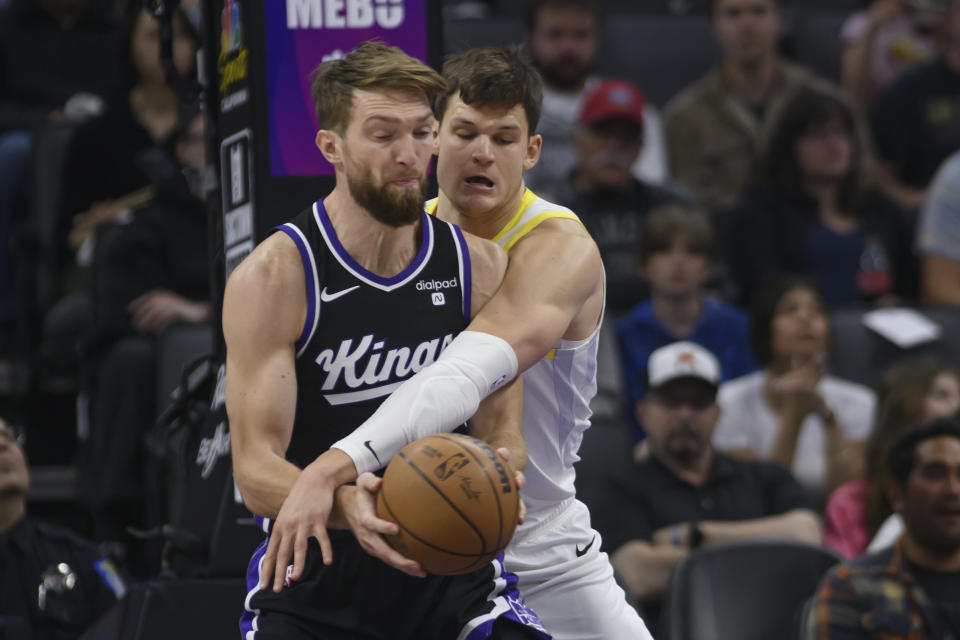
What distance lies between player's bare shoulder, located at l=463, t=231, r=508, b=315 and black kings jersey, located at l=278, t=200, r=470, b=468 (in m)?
0.10

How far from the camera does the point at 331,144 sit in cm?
350

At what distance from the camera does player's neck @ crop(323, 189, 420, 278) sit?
11.5 feet

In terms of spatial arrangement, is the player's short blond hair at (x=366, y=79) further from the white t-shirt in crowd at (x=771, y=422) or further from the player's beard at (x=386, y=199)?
the white t-shirt in crowd at (x=771, y=422)

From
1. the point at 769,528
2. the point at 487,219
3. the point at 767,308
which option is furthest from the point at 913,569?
the point at 487,219

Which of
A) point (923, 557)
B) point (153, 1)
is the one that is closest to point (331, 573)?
point (153, 1)

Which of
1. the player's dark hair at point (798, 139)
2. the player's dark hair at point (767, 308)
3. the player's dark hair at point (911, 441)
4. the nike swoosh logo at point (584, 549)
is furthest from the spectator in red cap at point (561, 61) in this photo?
the nike swoosh logo at point (584, 549)

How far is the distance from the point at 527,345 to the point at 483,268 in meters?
0.23

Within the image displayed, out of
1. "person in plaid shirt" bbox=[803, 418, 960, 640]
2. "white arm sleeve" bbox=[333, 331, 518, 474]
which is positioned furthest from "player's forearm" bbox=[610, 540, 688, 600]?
"white arm sleeve" bbox=[333, 331, 518, 474]

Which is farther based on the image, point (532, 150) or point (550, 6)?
point (550, 6)

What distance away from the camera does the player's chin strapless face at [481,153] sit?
12.5 feet

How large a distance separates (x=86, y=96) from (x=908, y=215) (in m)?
4.85

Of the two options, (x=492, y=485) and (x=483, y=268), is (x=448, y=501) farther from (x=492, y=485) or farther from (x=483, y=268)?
(x=483, y=268)

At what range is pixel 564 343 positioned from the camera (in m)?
4.03

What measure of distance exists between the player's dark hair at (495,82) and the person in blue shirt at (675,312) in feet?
11.0
